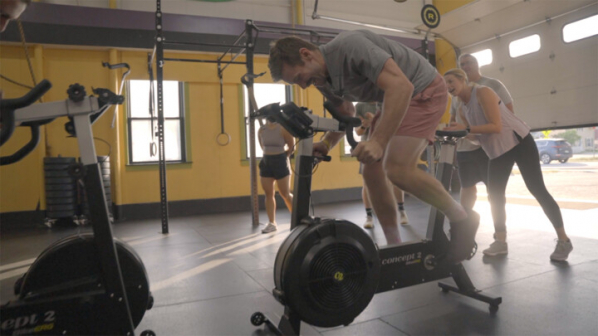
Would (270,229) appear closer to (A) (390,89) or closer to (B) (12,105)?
(A) (390,89)

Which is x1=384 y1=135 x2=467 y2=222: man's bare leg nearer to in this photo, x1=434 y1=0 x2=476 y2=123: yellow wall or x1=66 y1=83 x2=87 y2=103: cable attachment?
x1=66 y1=83 x2=87 y2=103: cable attachment

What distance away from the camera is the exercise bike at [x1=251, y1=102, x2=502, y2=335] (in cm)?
167

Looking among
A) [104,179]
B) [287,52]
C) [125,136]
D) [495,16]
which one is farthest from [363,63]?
[495,16]

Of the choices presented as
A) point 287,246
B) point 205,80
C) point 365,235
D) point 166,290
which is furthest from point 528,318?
point 205,80

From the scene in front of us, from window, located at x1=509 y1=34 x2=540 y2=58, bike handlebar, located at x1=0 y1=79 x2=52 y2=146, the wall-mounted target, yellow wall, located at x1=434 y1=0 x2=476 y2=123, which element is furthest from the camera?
yellow wall, located at x1=434 y1=0 x2=476 y2=123

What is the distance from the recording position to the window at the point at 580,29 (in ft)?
18.6

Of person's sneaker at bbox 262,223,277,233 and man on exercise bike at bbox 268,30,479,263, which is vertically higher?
man on exercise bike at bbox 268,30,479,263

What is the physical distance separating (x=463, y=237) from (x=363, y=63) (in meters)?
1.01

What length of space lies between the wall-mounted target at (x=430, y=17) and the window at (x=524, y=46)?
1.32 metres

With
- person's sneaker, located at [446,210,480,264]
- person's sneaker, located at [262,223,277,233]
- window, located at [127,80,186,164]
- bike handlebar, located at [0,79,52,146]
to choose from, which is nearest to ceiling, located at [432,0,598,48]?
window, located at [127,80,186,164]

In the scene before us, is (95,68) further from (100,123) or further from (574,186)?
(574,186)

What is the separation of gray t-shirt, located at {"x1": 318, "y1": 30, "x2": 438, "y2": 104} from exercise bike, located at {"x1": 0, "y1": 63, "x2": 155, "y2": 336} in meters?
0.91

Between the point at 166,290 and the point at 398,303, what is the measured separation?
143cm

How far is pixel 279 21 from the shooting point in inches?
288
